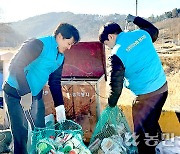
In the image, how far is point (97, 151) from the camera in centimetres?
386

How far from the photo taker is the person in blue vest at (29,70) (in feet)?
10.5

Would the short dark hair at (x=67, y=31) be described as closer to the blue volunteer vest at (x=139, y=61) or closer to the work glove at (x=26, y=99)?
the blue volunteer vest at (x=139, y=61)

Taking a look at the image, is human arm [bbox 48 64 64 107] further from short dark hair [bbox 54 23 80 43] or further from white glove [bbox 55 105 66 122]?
short dark hair [bbox 54 23 80 43]

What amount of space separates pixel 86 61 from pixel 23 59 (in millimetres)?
1747

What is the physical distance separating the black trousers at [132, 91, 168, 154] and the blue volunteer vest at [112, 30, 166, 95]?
0.13m

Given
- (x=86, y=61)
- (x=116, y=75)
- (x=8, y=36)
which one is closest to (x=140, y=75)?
(x=116, y=75)

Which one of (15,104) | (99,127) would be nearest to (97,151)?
(99,127)

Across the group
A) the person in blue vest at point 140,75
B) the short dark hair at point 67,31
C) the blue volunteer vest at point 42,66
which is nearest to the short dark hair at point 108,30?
the person in blue vest at point 140,75

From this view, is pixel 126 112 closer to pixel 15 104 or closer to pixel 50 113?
pixel 50 113

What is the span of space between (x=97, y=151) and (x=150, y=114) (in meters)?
0.76

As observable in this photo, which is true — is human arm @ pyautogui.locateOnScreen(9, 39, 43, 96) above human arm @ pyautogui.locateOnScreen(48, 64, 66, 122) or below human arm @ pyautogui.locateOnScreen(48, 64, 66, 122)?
above

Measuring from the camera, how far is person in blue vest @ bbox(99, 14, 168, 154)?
11.5 feet

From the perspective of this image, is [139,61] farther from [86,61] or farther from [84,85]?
[86,61]

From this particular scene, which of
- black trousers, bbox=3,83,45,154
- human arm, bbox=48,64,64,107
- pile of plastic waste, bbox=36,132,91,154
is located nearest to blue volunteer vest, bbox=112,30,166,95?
human arm, bbox=48,64,64,107
